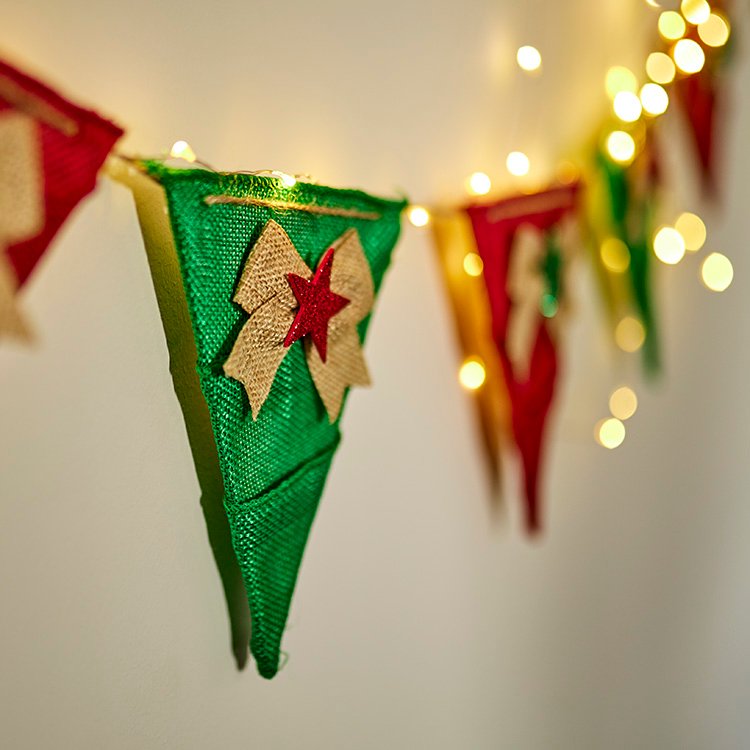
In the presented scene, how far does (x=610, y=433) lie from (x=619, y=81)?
552 mm

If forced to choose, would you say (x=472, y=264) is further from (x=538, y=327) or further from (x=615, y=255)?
(x=615, y=255)

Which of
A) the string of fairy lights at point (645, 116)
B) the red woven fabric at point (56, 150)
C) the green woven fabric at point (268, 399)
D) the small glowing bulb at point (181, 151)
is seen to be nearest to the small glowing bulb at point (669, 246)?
the string of fairy lights at point (645, 116)

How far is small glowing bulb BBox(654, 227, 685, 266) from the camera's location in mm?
1495

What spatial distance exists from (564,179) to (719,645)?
102 centimetres

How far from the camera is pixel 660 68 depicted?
1389mm

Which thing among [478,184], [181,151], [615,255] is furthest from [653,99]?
[181,151]

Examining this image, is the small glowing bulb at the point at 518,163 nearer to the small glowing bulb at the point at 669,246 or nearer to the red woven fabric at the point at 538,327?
the red woven fabric at the point at 538,327

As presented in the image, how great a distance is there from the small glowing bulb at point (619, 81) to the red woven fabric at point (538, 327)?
9.4 inches

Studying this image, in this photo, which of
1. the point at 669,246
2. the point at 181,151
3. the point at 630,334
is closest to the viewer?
the point at 181,151

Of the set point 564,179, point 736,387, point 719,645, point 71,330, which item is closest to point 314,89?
point 71,330

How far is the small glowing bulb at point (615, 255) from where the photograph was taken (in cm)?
133

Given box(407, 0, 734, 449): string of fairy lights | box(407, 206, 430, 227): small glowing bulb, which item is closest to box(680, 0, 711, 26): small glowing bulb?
box(407, 0, 734, 449): string of fairy lights

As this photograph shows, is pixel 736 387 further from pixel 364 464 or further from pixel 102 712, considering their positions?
pixel 102 712

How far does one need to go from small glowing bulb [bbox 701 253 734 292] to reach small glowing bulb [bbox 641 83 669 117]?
0.33 metres
